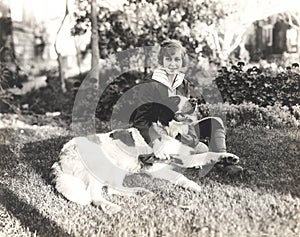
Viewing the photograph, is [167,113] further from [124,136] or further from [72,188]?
[72,188]

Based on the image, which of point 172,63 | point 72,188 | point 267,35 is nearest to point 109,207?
point 72,188

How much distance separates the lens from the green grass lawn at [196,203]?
1938mm

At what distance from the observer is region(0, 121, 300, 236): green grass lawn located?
194cm

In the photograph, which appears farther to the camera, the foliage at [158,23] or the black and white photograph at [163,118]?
the foliage at [158,23]

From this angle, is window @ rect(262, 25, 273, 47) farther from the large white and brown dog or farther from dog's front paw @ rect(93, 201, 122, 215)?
dog's front paw @ rect(93, 201, 122, 215)

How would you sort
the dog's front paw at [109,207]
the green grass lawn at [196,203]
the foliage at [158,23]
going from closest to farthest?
the green grass lawn at [196,203] → the dog's front paw at [109,207] → the foliage at [158,23]

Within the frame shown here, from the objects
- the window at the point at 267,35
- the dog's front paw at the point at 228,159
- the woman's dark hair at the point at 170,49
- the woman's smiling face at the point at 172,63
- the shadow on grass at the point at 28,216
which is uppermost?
the window at the point at 267,35

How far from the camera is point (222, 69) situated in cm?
217

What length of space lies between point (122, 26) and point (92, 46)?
0.19 meters

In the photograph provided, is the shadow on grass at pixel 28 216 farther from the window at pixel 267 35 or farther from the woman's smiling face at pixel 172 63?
the window at pixel 267 35

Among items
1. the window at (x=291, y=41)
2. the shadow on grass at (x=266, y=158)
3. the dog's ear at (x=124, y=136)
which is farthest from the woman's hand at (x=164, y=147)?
the window at (x=291, y=41)

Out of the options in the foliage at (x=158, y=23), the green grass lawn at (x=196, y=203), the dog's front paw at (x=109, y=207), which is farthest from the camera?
the foliage at (x=158, y=23)

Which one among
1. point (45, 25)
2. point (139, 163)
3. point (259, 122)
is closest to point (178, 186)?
point (139, 163)

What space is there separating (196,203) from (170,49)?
29.8 inches
